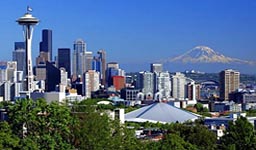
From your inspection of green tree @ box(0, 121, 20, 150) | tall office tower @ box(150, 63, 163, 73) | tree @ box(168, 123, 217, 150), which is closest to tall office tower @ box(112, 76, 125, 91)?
tall office tower @ box(150, 63, 163, 73)

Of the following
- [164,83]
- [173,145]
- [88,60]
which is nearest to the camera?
[173,145]

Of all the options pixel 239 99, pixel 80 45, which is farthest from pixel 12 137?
pixel 80 45

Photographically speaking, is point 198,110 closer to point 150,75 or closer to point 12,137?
point 150,75

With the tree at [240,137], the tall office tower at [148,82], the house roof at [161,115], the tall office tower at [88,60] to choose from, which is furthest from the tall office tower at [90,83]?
the tree at [240,137]

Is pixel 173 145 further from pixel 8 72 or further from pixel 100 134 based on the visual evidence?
pixel 8 72

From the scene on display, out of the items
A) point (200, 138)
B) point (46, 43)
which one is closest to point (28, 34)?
point (200, 138)

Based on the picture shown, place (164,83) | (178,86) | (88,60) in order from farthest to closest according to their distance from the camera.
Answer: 1. (88,60)
2. (164,83)
3. (178,86)
